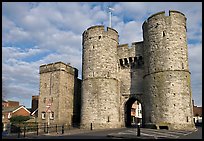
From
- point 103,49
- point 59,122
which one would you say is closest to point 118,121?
point 59,122

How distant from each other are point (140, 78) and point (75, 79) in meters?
9.11

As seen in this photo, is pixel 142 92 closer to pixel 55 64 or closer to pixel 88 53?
pixel 88 53

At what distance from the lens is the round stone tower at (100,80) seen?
83.1ft

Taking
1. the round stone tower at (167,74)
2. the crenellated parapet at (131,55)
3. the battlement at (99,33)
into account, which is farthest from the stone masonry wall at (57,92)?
the round stone tower at (167,74)

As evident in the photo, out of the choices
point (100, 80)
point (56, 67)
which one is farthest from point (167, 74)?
point (56, 67)

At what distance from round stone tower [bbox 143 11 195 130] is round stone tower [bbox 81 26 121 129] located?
12.3 ft

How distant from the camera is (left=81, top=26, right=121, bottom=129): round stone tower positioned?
2533cm

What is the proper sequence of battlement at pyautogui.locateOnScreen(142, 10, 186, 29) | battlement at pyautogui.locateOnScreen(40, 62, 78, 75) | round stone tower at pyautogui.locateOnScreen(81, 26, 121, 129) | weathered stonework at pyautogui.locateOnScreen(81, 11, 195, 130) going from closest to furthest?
weathered stonework at pyautogui.locateOnScreen(81, 11, 195, 130), battlement at pyautogui.locateOnScreen(142, 10, 186, 29), round stone tower at pyautogui.locateOnScreen(81, 26, 121, 129), battlement at pyautogui.locateOnScreen(40, 62, 78, 75)

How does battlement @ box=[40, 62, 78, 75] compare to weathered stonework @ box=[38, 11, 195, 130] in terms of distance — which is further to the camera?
battlement @ box=[40, 62, 78, 75]

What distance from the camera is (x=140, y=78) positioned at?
2728cm

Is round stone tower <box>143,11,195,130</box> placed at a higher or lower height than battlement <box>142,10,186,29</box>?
lower

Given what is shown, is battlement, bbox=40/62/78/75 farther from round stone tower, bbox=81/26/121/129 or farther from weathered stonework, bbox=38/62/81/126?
round stone tower, bbox=81/26/121/129

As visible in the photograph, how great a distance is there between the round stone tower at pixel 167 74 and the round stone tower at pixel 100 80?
12.3 ft

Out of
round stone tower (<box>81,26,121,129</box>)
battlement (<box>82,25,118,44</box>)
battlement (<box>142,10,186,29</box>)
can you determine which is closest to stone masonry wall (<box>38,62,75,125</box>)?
round stone tower (<box>81,26,121,129</box>)
